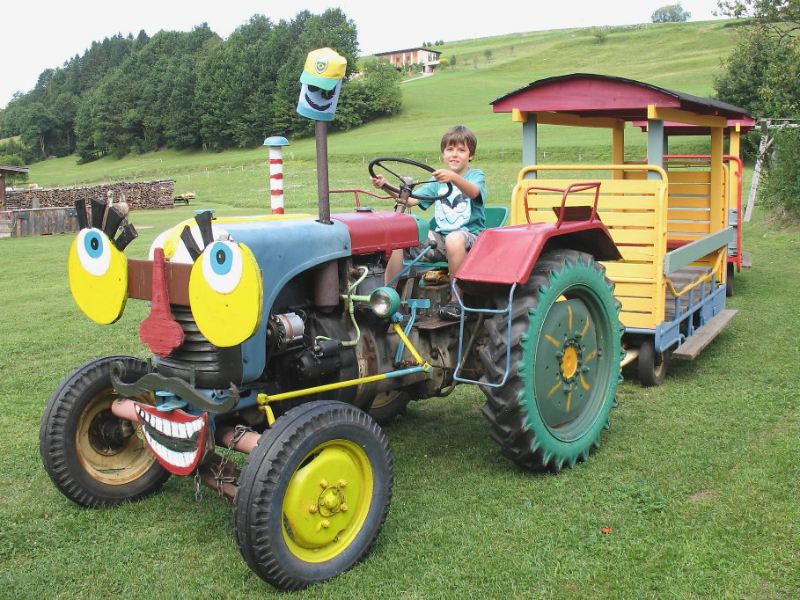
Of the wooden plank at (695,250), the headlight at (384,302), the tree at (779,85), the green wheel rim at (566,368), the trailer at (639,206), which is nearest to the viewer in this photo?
the headlight at (384,302)

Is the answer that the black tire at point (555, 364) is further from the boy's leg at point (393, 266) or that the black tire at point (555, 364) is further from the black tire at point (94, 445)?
the black tire at point (94, 445)

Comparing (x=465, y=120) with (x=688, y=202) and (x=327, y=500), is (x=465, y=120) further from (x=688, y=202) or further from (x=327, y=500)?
(x=327, y=500)

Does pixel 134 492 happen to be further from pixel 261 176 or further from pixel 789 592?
pixel 261 176

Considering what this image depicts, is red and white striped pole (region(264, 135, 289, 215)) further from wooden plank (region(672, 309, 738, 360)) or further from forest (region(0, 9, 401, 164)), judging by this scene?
forest (region(0, 9, 401, 164))

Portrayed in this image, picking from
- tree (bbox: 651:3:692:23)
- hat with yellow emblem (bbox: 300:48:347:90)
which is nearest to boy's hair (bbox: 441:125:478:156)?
hat with yellow emblem (bbox: 300:48:347:90)

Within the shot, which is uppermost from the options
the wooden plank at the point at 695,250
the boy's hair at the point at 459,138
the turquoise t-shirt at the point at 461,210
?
the boy's hair at the point at 459,138

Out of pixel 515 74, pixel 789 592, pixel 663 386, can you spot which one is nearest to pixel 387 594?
pixel 789 592

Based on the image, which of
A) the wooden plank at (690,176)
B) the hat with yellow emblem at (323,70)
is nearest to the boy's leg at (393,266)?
the hat with yellow emblem at (323,70)

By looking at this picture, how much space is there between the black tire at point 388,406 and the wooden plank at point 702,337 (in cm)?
225

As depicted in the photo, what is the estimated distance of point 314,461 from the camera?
3047 millimetres

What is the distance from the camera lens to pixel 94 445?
12.6 feet

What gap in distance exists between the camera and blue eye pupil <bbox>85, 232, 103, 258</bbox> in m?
3.35

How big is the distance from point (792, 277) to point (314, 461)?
28.6 ft

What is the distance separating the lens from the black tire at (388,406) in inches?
173
